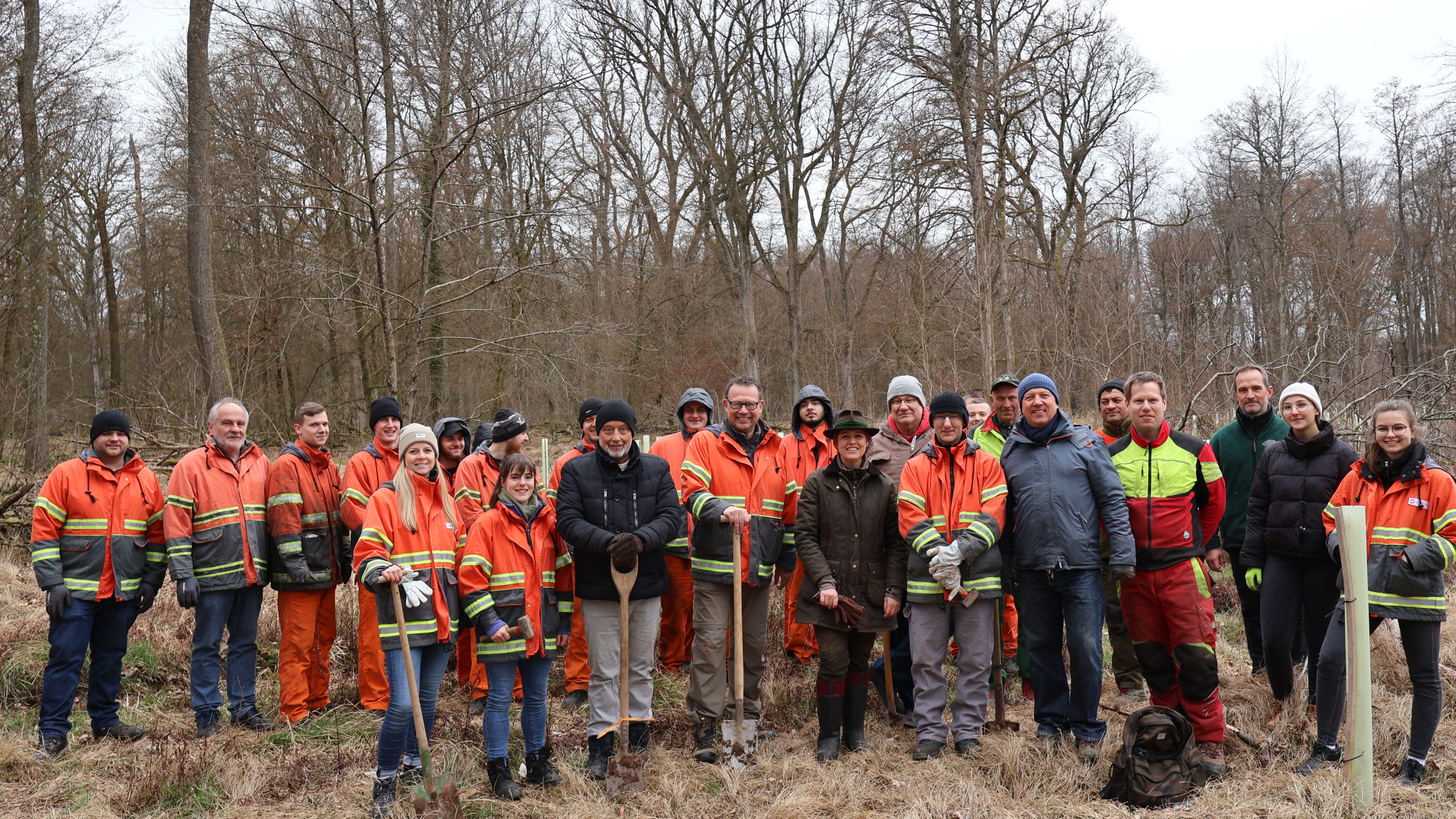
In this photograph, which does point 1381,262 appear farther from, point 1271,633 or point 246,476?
point 246,476

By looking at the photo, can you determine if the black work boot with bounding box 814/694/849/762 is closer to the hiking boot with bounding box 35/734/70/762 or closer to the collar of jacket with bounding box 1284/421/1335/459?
the collar of jacket with bounding box 1284/421/1335/459

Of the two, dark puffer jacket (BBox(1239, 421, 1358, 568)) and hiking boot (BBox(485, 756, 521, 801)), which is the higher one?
dark puffer jacket (BBox(1239, 421, 1358, 568))

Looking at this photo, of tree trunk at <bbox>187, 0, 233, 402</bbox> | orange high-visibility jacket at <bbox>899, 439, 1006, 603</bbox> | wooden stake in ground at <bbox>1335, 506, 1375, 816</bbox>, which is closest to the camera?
wooden stake in ground at <bbox>1335, 506, 1375, 816</bbox>

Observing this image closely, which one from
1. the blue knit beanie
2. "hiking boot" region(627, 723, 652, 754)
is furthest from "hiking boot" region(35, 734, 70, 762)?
the blue knit beanie

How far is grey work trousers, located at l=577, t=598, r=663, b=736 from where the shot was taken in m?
4.93

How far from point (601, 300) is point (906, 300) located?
24.5 feet

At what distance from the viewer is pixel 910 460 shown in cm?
526

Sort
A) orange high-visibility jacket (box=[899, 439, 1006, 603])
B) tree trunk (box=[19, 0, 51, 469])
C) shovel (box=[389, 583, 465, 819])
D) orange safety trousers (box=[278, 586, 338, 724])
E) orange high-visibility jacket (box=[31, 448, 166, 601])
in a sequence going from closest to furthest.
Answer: shovel (box=[389, 583, 465, 819]) < orange high-visibility jacket (box=[899, 439, 1006, 603]) < orange high-visibility jacket (box=[31, 448, 166, 601]) < orange safety trousers (box=[278, 586, 338, 724]) < tree trunk (box=[19, 0, 51, 469])

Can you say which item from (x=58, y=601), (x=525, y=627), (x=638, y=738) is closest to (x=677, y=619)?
(x=638, y=738)

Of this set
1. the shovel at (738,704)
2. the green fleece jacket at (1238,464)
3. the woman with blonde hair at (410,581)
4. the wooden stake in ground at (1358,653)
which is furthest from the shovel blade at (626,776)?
the green fleece jacket at (1238,464)

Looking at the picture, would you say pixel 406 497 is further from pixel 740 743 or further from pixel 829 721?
pixel 829 721

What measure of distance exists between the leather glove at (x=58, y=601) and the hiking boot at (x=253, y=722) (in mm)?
1206

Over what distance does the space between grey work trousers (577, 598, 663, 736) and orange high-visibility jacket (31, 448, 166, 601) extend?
9.69ft

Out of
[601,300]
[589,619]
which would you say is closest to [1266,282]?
[601,300]
